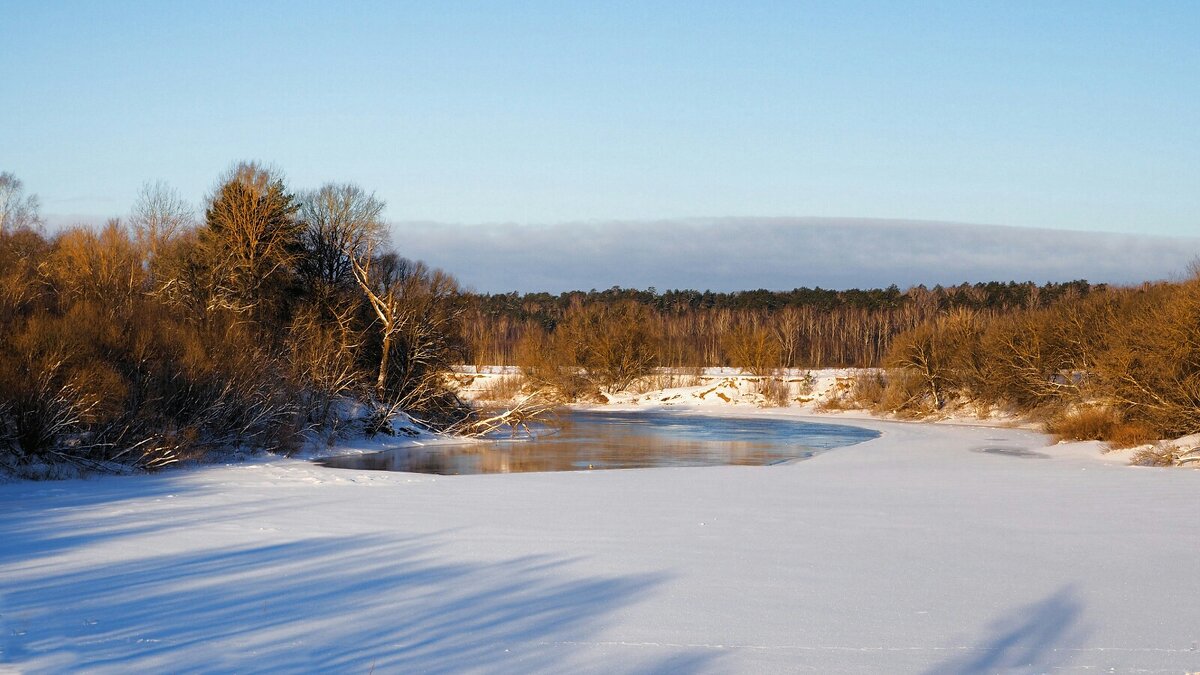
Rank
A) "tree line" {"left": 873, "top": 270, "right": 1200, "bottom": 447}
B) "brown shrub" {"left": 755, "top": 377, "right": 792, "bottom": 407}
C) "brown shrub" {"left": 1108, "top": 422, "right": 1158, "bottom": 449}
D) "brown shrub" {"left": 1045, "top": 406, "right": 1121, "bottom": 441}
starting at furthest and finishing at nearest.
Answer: "brown shrub" {"left": 755, "top": 377, "right": 792, "bottom": 407} < "brown shrub" {"left": 1045, "top": 406, "right": 1121, "bottom": 441} < "brown shrub" {"left": 1108, "top": 422, "right": 1158, "bottom": 449} < "tree line" {"left": 873, "top": 270, "right": 1200, "bottom": 447}

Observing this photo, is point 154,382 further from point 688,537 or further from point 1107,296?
point 1107,296

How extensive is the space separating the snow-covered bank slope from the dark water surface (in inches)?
252

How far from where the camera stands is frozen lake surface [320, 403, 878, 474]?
23.9m

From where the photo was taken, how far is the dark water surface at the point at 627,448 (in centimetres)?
2394

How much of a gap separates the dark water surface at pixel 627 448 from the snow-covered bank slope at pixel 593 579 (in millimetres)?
Result: 6397

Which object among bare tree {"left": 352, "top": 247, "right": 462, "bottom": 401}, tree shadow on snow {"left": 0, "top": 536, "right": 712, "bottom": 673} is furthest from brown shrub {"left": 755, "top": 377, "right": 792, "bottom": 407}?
tree shadow on snow {"left": 0, "top": 536, "right": 712, "bottom": 673}

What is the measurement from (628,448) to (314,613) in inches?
839

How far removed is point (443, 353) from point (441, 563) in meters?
24.1

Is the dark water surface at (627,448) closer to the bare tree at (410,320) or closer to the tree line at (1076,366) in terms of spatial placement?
the bare tree at (410,320)

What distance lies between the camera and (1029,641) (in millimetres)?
7668

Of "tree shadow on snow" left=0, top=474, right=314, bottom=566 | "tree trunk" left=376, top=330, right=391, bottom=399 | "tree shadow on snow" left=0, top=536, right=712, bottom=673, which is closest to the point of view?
"tree shadow on snow" left=0, top=536, right=712, bottom=673

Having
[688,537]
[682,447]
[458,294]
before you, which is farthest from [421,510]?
[458,294]

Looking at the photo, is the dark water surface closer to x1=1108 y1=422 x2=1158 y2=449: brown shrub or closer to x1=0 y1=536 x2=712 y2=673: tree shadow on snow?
x1=1108 y1=422 x2=1158 y2=449: brown shrub

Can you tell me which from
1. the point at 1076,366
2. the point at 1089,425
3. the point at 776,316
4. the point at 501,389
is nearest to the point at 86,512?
the point at 1089,425
